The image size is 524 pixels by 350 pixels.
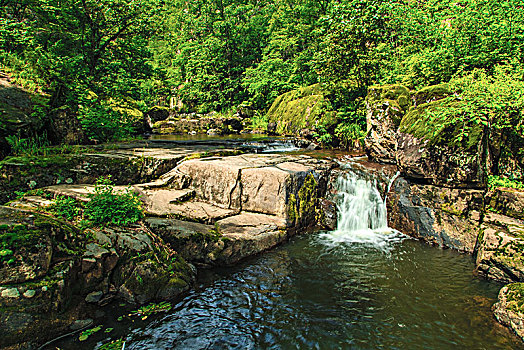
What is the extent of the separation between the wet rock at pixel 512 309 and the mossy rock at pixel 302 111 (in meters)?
10.4

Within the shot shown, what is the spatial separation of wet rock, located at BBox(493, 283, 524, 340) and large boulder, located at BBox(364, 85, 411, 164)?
5.38m

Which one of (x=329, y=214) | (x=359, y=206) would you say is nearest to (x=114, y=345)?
(x=329, y=214)

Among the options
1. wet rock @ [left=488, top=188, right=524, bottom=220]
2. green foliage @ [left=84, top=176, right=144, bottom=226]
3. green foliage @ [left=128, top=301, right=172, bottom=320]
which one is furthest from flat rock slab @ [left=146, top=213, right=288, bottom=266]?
wet rock @ [left=488, top=188, right=524, bottom=220]

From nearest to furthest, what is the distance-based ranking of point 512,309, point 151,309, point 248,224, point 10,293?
point 10,293
point 512,309
point 151,309
point 248,224

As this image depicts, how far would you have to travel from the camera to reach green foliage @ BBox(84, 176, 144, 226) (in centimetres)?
426

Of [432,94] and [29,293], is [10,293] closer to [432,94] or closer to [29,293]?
[29,293]

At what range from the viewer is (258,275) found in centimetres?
496

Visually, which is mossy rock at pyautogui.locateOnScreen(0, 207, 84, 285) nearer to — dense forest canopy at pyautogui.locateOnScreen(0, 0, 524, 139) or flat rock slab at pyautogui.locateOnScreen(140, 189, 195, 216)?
flat rock slab at pyautogui.locateOnScreen(140, 189, 195, 216)

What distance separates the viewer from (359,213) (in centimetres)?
738

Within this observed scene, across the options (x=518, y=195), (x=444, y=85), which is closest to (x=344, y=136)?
(x=444, y=85)

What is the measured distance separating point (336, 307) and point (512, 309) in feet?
7.73

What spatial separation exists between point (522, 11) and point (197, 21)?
34442 mm

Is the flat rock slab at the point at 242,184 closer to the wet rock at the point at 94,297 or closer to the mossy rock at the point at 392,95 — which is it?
the wet rock at the point at 94,297

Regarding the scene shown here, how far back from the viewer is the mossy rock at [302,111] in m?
14.4
